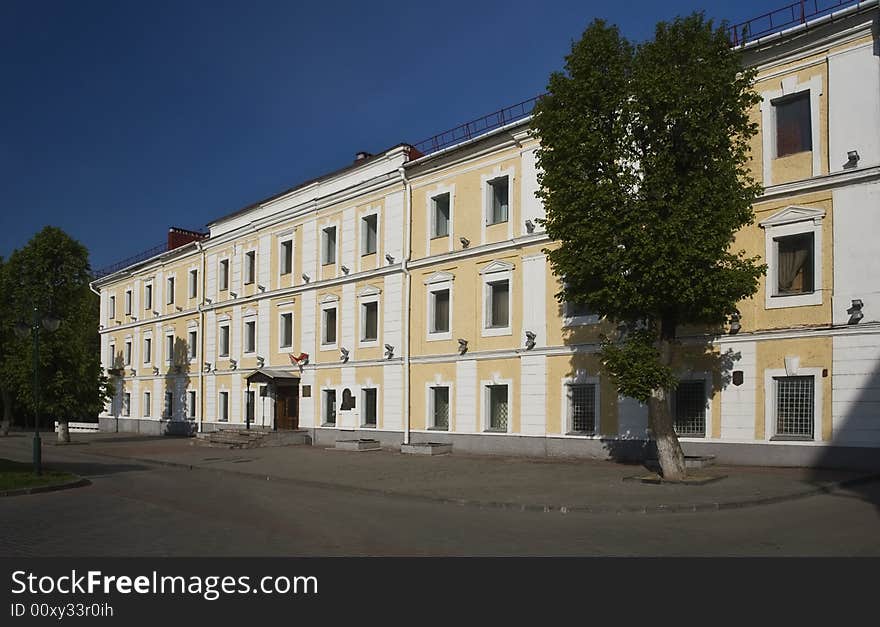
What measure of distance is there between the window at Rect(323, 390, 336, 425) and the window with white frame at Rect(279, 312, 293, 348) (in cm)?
407

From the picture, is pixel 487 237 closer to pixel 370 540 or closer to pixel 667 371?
pixel 667 371

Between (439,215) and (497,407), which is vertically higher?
(439,215)

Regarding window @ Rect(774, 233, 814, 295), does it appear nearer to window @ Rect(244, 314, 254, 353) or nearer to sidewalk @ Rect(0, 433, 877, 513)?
sidewalk @ Rect(0, 433, 877, 513)

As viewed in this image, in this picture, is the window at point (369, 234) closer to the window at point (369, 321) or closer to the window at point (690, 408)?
the window at point (369, 321)

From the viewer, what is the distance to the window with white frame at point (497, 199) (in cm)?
2717

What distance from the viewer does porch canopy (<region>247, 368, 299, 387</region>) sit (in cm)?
3528

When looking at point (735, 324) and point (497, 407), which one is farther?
point (497, 407)

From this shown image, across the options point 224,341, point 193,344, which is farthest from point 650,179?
point 193,344

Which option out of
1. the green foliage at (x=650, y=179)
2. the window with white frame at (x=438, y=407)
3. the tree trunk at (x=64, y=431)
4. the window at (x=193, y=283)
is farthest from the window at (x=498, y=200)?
the tree trunk at (x=64, y=431)

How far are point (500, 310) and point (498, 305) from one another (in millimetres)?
212

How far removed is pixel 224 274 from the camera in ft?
138

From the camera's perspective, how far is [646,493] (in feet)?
51.3

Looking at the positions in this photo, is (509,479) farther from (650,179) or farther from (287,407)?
(287,407)
